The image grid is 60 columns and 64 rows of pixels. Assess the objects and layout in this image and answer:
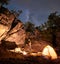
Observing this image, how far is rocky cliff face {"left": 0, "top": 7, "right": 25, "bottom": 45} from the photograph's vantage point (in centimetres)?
2648

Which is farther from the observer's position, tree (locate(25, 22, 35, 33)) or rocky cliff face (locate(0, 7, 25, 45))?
tree (locate(25, 22, 35, 33))

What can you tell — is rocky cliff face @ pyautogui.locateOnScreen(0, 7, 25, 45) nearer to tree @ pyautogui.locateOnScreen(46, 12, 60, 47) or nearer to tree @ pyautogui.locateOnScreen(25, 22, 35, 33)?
tree @ pyautogui.locateOnScreen(25, 22, 35, 33)

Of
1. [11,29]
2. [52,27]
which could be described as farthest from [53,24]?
[11,29]

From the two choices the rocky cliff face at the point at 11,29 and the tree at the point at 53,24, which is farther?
the tree at the point at 53,24

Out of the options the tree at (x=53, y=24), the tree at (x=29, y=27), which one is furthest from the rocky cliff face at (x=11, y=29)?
the tree at (x=53, y=24)

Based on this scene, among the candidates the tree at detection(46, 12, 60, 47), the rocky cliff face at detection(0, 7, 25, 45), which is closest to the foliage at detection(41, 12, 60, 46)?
the tree at detection(46, 12, 60, 47)

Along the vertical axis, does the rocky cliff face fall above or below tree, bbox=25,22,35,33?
below

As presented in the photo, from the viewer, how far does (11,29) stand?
1097 inches

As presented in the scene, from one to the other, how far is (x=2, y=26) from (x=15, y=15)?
12.6 ft

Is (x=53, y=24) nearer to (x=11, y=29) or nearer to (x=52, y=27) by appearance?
(x=52, y=27)

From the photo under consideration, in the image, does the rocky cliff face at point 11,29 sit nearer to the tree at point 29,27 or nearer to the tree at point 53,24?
the tree at point 29,27

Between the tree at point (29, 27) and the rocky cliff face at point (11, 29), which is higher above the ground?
the tree at point (29, 27)

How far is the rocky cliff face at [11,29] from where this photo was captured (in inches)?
1043

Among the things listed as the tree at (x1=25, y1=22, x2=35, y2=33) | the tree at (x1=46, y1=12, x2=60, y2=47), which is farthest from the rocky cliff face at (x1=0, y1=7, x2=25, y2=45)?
the tree at (x1=46, y1=12, x2=60, y2=47)
